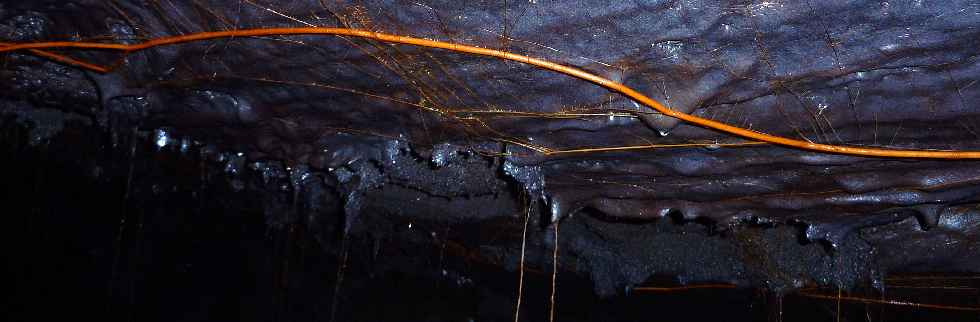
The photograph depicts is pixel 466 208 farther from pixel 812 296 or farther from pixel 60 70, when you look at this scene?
pixel 60 70

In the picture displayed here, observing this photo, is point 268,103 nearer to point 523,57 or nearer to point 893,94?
point 523,57

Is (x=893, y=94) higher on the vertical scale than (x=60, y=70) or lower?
lower

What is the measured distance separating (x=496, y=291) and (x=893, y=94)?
162 inches

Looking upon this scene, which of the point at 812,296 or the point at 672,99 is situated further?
the point at 812,296

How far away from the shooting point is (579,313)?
18.5 ft

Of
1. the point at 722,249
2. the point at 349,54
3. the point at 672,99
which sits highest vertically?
the point at 349,54

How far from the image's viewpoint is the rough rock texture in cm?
221

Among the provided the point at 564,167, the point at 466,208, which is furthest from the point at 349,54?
the point at 466,208

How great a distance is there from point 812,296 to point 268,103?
390cm

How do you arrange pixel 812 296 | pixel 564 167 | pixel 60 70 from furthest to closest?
pixel 812 296
pixel 60 70
pixel 564 167

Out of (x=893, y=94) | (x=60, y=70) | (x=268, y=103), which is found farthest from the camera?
(x=60, y=70)

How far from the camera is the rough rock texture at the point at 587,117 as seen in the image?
2213 mm

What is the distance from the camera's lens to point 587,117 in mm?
2789

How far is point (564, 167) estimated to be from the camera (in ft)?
10.9
